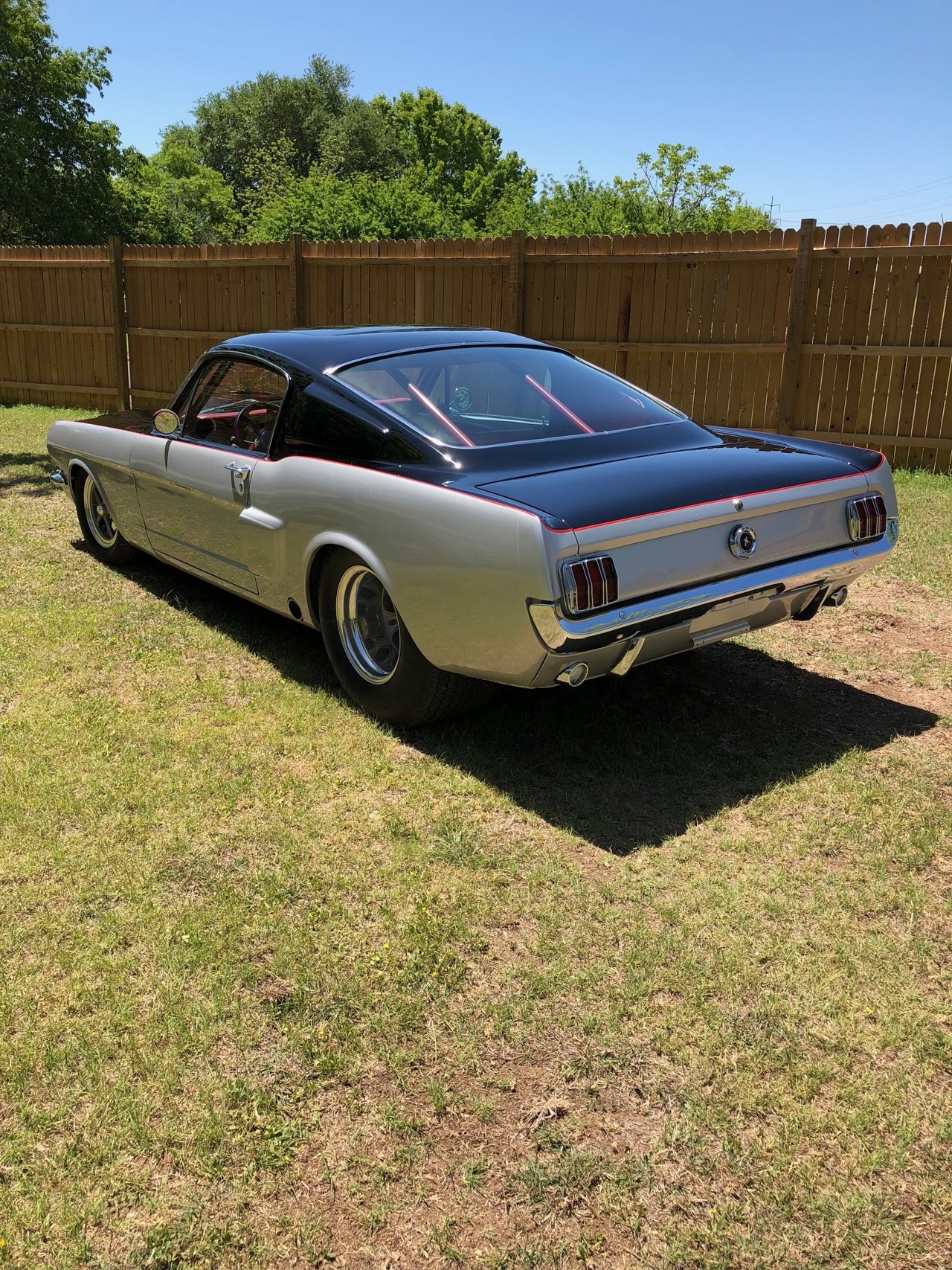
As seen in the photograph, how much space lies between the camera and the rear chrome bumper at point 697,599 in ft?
10.3

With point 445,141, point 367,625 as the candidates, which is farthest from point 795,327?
point 445,141

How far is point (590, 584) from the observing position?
10.3ft

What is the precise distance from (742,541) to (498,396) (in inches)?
51.8

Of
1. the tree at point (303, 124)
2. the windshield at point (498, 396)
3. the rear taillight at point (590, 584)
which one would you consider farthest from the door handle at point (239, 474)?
the tree at point (303, 124)

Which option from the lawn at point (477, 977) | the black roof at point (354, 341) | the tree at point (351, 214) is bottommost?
the lawn at point (477, 977)

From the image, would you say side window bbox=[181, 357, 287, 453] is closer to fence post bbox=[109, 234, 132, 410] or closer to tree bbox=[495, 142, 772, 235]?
fence post bbox=[109, 234, 132, 410]

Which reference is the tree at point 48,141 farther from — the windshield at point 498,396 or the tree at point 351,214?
the windshield at point 498,396

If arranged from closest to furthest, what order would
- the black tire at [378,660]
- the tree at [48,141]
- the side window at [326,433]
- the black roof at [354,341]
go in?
the black tire at [378,660], the side window at [326,433], the black roof at [354,341], the tree at [48,141]

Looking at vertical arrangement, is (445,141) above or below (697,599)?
above

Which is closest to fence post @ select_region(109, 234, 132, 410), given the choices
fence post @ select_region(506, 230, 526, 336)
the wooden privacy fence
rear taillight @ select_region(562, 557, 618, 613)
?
the wooden privacy fence

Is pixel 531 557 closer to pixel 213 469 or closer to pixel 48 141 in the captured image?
pixel 213 469

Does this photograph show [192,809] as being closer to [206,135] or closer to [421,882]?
[421,882]

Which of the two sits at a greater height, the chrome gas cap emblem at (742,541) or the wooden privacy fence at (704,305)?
the wooden privacy fence at (704,305)

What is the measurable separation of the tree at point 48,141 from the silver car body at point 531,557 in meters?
30.4
